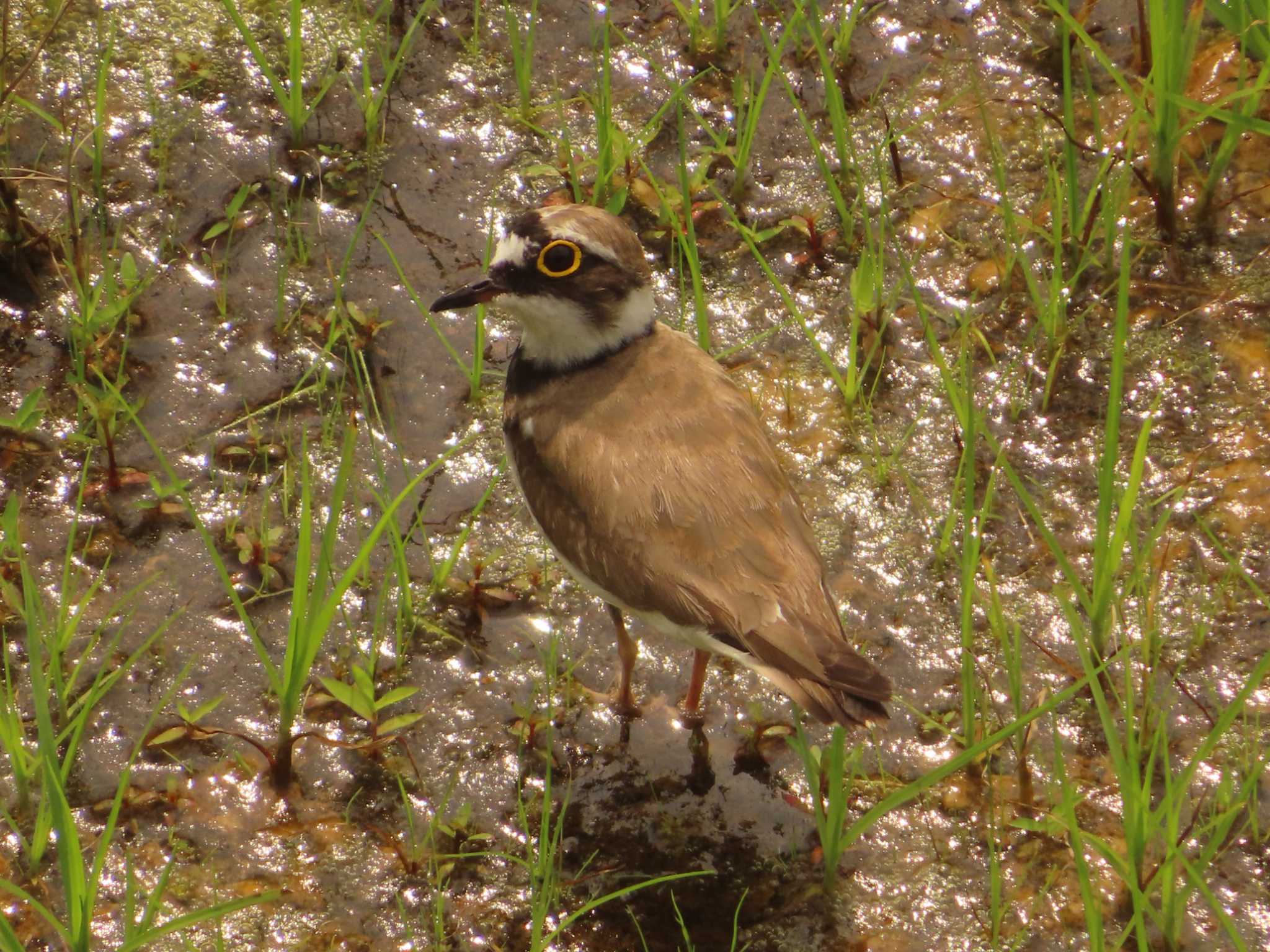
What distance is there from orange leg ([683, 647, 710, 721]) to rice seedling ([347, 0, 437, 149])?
2.78m

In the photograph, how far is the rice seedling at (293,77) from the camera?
5684mm

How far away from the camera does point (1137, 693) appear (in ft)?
14.6

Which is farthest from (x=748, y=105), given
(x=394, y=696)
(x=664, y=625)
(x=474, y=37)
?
(x=394, y=696)

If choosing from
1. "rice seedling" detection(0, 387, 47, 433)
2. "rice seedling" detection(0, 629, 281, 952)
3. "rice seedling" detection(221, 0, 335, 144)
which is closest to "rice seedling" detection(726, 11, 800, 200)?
"rice seedling" detection(221, 0, 335, 144)

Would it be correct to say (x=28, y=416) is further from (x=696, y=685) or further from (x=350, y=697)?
(x=696, y=685)

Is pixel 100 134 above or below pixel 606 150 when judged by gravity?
below

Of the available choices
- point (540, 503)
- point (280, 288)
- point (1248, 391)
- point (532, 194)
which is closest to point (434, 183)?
point (532, 194)

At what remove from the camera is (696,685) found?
15.2ft

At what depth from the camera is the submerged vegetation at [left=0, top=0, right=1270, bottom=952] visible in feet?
13.5

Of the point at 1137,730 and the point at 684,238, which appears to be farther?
the point at 684,238

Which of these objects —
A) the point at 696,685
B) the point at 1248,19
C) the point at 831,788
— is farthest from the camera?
the point at 1248,19

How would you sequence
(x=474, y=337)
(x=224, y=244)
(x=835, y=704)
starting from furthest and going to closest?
(x=224, y=244) < (x=474, y=337) < (x=835, y=704)

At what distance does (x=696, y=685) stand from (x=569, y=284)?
1375 millimetres

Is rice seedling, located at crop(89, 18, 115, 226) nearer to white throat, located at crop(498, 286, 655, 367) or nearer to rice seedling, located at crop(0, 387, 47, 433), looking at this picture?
rice seedling, located at crop(0, 387, 47, 433)
